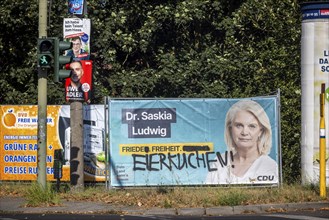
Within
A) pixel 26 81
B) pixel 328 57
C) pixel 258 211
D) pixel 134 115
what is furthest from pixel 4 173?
pixel 328 57

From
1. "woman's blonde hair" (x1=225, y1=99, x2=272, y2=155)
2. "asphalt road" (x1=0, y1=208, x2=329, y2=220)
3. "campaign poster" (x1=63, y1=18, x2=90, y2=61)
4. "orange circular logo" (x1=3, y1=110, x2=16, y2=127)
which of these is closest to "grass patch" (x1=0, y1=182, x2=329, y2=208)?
"asphalt road" (x1=0, y1=208, x2=329, y2=220)

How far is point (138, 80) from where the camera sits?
22000mm

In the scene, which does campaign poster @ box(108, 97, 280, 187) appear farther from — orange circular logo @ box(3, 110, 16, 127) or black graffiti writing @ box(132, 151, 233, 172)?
orange circular logo @ box(3, 110, 16, 127)

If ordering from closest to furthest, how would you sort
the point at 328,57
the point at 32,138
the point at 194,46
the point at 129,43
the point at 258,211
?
1. the point at 258,211
2. the point at 328,57
3. the point at 32,138
4. the point at 129,43
5. the point at 194,46

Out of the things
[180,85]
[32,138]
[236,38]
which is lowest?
[32,138]

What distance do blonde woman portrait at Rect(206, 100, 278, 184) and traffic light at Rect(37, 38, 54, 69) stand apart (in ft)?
14.8

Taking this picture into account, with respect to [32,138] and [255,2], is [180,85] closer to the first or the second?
[255,2]

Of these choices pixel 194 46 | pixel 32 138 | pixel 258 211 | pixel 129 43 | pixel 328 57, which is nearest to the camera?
pixel 258 211

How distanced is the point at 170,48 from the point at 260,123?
6.75 m

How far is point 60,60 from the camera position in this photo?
1561cm

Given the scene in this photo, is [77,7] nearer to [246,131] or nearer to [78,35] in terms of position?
[78,35]

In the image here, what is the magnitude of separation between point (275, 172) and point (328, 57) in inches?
117

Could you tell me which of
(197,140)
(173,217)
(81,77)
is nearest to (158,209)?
(173,217)

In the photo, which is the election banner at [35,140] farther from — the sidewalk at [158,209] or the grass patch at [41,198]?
the sidewalk at [158,209]
